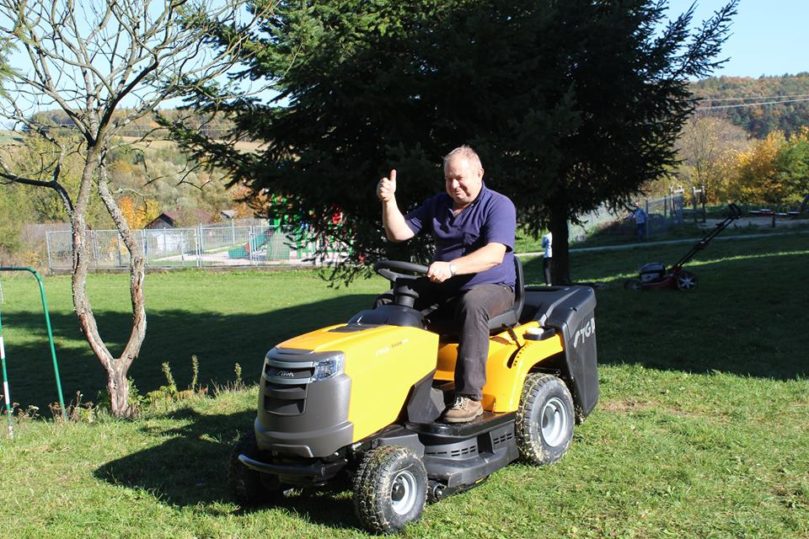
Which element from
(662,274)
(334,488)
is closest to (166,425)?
(334,488)

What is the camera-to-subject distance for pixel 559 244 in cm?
1470

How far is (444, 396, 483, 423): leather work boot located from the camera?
4527 mm

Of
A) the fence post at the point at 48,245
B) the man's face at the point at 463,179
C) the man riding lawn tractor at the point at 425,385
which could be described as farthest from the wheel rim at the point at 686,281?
the fence post at the point at 48,245

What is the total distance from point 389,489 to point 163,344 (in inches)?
559

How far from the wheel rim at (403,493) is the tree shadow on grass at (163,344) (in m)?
7.67

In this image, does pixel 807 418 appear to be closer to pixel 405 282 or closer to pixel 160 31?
pixel 405 282

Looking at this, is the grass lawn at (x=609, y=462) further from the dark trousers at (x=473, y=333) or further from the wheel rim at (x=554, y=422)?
the dark trousers at (x=473, y=333)

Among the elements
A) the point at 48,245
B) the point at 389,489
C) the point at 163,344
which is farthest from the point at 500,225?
the point at 48,245

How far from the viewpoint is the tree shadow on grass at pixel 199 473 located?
463cm

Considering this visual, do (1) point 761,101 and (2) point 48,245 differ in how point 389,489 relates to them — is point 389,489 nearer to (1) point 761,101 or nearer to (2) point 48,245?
(2) point 48,245

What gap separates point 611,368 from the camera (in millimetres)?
8344

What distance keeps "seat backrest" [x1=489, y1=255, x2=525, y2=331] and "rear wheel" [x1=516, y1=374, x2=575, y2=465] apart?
0.44 m

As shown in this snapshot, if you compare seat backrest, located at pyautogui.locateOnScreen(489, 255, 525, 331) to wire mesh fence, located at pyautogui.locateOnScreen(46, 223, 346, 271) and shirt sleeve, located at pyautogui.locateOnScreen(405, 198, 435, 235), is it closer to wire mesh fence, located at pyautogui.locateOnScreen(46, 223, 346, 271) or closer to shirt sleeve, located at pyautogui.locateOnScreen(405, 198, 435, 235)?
shirt sleeve, located at pyautogui.locateOnScreen(405, 198, 435, 235)

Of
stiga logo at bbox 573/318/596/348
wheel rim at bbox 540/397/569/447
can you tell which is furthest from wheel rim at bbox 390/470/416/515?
stiga logo at bbox 573/318/596/348
